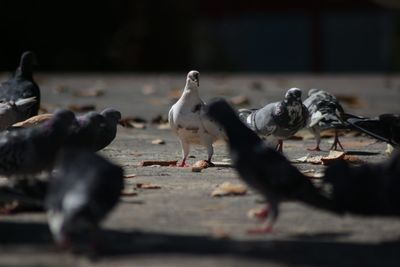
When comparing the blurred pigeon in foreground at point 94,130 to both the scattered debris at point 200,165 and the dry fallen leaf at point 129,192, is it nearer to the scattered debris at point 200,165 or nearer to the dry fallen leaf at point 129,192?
the dry fallen leaf at point 129,192

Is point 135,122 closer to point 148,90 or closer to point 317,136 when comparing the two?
point 317,136

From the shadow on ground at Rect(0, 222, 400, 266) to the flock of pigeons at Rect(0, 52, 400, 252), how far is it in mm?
152

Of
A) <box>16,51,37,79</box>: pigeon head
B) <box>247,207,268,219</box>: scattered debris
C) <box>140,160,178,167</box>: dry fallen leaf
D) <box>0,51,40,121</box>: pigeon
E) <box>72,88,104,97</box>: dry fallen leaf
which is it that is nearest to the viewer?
<box>247,207,268,219</box>: scattered debris

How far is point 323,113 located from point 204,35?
20.7 m

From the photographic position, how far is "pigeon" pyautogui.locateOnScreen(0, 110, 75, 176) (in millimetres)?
7016

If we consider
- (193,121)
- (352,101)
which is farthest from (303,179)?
(352,101)

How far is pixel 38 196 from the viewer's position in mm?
6406

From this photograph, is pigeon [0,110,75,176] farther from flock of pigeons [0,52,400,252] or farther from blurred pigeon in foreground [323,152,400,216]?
blurred pigeon in foreground [323,152,400,216]

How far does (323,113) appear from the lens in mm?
9703

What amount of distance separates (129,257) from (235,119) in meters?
1.55

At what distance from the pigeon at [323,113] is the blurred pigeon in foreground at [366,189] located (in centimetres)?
306

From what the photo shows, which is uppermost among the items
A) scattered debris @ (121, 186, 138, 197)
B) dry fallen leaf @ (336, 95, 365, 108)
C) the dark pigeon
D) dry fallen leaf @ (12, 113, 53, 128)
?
the dark pigeon

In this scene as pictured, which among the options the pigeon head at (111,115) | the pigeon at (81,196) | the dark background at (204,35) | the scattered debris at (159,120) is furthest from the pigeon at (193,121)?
the dark background at (204,35)

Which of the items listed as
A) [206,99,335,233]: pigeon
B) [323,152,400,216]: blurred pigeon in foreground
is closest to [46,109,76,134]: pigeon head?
[206,99,335,233]: pigeon
